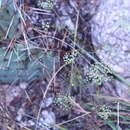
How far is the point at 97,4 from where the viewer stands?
1.87m

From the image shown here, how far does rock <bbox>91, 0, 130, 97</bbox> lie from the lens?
5.86 ft

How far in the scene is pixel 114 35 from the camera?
5.92 ft

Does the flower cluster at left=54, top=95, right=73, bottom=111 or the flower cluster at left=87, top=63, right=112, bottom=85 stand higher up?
the flower cluster at left=87, top=63, right=112, bottom=85

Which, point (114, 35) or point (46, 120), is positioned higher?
point (114, 35)

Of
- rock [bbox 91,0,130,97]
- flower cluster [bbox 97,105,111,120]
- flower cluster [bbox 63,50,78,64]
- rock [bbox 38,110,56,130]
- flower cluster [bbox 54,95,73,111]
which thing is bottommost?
rock [bbox 38,110,56,130]

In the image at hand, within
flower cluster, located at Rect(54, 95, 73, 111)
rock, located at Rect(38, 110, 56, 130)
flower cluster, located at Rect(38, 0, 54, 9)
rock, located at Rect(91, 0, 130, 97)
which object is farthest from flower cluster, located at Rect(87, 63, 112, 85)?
flower cluster, located at Rect(38, 0, 54, 9)

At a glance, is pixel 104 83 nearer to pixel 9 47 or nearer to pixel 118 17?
pixel 118 17

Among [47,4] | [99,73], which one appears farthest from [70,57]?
[47,4]

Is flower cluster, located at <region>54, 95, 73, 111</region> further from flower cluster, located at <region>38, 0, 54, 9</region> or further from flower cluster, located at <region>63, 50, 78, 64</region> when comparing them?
flower cluster, located at <region>38, 0, 54, 9</region>

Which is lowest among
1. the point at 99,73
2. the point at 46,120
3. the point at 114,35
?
the point at 46,120

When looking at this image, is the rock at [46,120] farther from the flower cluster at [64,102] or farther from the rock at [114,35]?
the rock at [114,35]

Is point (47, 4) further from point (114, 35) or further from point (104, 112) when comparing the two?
point (104, 112)

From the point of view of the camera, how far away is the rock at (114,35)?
70.4 inches

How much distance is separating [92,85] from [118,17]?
35 cm
